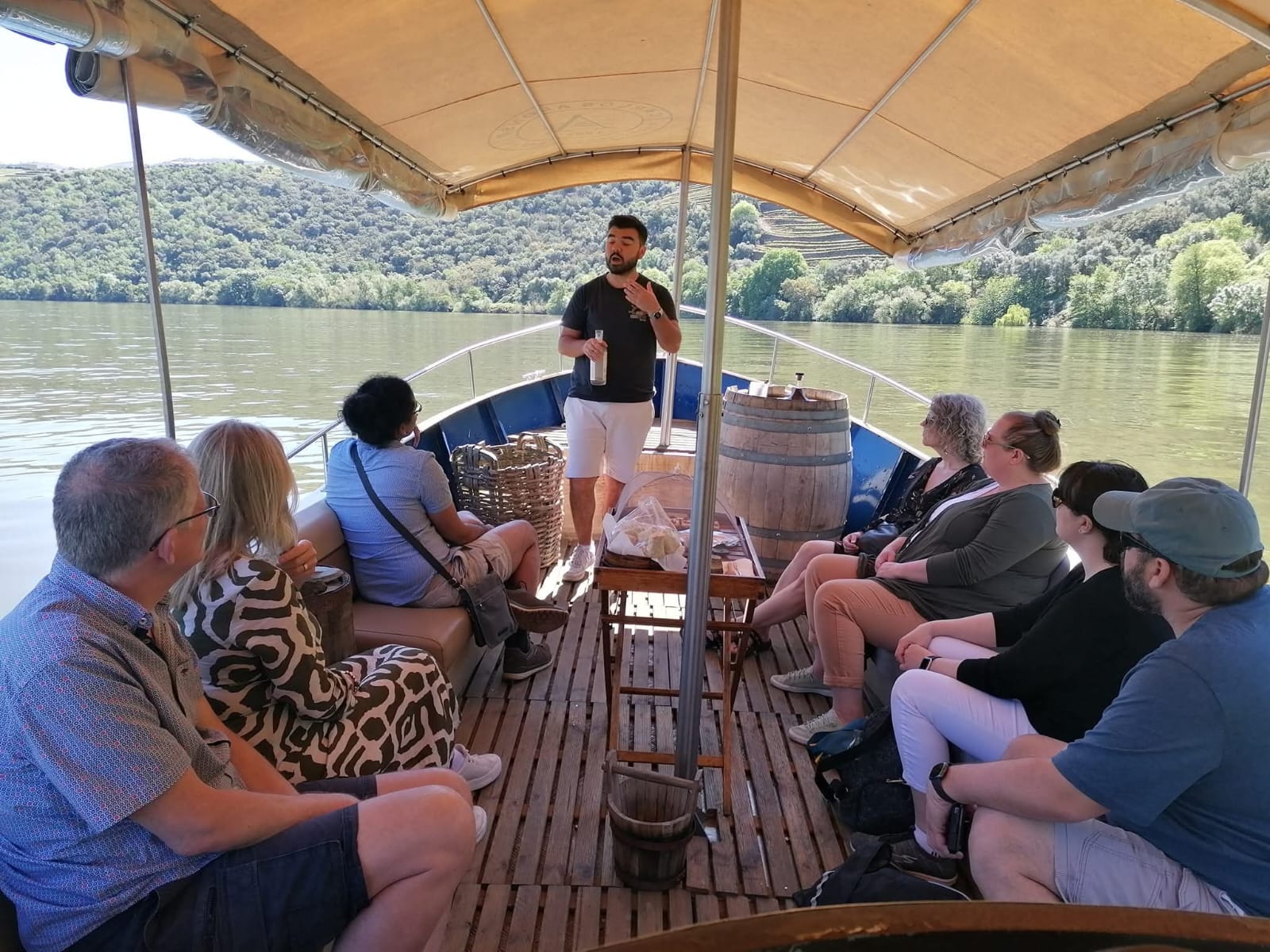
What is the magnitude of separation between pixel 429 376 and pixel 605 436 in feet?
61.9

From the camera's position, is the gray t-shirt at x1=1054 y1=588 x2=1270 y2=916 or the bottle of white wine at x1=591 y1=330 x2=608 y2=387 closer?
the gray t-shirt at x1=1054 y1=588 x2=1270 y2=916

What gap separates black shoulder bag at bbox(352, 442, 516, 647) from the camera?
8.06 feet

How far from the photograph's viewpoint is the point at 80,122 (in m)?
7.97

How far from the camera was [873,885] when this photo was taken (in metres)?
1.49

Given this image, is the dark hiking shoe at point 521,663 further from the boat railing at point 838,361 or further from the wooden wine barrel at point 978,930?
the wooden wine barrel at point 978,930

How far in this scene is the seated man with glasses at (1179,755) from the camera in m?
1.17

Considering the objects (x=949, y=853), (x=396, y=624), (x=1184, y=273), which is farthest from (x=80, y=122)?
(x=1184, y=273)

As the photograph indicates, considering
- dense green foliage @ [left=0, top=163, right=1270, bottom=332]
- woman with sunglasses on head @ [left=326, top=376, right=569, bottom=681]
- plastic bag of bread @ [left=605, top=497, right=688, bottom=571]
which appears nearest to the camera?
plastic bag of bread @ [left=605, top=497, right=688, bottom=571]

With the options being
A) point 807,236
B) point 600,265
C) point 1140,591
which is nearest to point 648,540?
point 1140,591

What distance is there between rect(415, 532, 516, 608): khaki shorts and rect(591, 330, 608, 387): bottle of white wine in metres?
0.99

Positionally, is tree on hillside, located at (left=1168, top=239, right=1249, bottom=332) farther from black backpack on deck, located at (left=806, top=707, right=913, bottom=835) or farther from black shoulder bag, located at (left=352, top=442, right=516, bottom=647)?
black shoulder bag, located at (left=352, top=442, right=516, bottom=647)

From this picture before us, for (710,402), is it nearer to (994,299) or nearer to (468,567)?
(468,567)

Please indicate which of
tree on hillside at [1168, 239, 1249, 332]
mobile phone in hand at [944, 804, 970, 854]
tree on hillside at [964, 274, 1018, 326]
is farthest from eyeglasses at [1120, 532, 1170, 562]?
tree on hillside at [964, 274, 1018, 326]

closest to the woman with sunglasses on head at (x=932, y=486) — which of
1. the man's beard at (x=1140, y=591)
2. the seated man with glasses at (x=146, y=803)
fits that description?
the man's beard at (x=1140, y=591)
